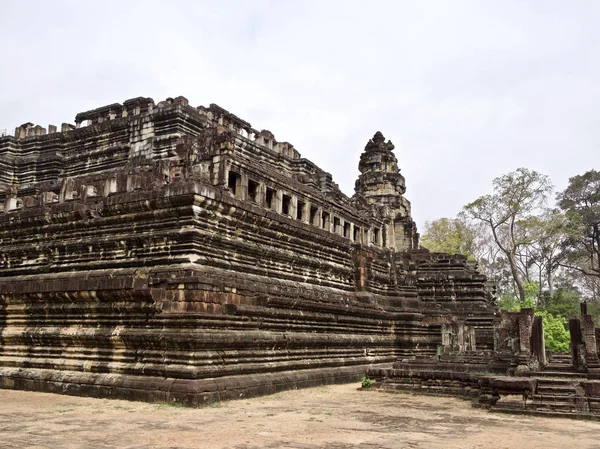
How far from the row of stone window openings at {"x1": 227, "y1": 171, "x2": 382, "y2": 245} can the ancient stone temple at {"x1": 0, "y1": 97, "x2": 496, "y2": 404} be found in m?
0.07

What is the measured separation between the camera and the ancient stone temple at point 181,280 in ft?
46.4

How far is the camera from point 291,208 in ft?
70.7

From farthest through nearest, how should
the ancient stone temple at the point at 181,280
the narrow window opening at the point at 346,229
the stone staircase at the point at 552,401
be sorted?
the narrow window opening at the point at 346,229
the ancient stone temple at the point at 181,280
the stone staircase at the point at 552,401

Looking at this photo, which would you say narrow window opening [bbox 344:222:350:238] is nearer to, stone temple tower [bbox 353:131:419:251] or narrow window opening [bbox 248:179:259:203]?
narrow window opening [bbox 248:179:259:203]

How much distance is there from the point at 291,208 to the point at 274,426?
38.9ft

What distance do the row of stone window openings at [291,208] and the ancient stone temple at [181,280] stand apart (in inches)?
2.8

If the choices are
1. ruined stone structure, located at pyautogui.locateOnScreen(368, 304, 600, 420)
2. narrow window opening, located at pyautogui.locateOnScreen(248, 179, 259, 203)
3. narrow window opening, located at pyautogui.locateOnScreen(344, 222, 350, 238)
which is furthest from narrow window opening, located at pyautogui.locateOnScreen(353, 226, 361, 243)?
narrow window opening, located at pyautogui.locateOnScreen(248, 179, 259, 203)

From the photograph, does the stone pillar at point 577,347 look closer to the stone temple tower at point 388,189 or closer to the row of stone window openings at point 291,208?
the row of stone window openings at point 291,208

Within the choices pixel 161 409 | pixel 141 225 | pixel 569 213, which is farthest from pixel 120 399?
pixel 569 213

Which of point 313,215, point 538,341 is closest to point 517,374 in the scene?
point 538,341

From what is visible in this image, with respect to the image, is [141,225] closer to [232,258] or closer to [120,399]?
[232,258]

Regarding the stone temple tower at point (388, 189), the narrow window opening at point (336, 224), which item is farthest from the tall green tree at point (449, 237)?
the narrow window opening at point (336, 224)

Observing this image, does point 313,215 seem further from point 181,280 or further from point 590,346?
point 590,346

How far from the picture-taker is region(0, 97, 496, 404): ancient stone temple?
14133 mm
